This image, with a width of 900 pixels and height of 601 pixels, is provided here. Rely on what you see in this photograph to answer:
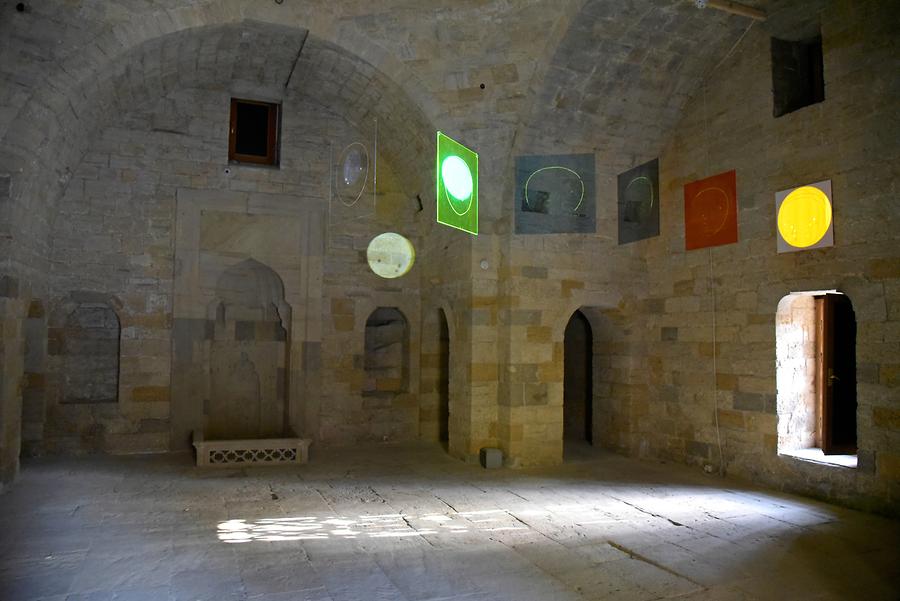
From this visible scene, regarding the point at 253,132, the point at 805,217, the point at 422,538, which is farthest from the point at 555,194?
the point at 422,538

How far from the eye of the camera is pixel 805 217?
6.00 m

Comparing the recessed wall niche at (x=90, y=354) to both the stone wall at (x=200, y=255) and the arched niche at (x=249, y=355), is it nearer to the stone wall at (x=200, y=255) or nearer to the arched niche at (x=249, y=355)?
the stone wall at (x=200, y=255)

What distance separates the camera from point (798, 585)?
12.8ft

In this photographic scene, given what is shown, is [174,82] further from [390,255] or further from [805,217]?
[805,217]

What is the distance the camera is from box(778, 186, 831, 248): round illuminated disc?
5.83 meters

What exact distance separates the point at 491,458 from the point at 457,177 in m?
3.07

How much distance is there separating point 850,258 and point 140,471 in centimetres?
714

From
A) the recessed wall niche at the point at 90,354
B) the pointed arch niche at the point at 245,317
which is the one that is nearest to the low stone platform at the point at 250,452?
the pointed arch niche at the point at 245,317

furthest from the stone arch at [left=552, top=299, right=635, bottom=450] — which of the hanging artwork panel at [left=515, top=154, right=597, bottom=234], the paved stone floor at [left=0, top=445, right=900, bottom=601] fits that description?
the paved stone floor at [left=0, top=445, right=900, bottom=601]

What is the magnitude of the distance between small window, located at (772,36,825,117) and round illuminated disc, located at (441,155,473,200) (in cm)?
312

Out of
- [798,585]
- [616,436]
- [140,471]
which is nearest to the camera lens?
[798,585]

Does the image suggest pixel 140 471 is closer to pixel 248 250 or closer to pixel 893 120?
pixel 248 250

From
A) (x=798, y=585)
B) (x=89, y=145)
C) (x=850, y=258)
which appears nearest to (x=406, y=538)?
(x=798, y=585)

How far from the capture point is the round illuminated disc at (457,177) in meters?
6.48
